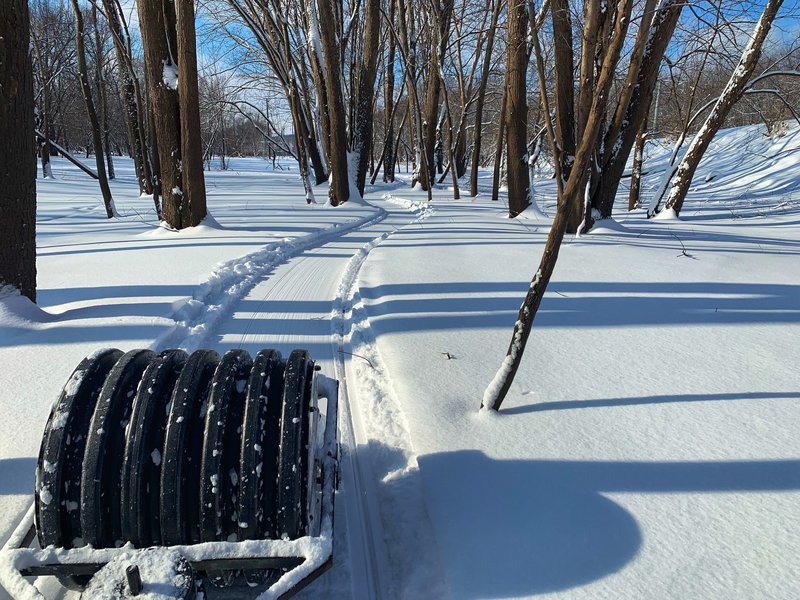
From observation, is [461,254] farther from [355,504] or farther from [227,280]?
[355,504]

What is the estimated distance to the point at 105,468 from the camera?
66.1 inches

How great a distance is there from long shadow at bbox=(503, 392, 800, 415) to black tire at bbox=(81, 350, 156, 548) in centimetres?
206

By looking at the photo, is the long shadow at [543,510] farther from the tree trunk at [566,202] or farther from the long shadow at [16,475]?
the long shadow at [16,475]

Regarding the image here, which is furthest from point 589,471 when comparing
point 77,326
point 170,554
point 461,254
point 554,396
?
point 461,254

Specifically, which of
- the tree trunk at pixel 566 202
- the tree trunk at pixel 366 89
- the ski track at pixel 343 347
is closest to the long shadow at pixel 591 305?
the ski track at pixel 343 347

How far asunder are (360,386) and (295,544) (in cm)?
189

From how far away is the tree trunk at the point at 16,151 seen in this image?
4.26 meters

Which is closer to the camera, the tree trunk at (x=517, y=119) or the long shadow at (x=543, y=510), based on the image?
the long shadow at (x=543, y=510)

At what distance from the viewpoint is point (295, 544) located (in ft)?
5.42

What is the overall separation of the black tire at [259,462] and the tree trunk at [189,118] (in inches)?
355

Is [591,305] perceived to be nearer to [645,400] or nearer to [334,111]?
[645,400]

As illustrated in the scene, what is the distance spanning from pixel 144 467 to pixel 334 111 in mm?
14525

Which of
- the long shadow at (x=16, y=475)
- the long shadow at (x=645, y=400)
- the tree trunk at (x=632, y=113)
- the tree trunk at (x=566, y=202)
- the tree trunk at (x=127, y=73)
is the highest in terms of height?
the tree trunk at (x=127, y=73)

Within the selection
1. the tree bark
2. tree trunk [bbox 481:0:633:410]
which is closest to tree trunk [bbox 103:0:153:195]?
the tree bark
